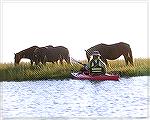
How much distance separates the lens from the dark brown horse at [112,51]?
5.95 metres

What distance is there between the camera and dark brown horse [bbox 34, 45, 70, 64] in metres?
6.04

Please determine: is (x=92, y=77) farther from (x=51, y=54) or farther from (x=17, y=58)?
(x=17, y=58)

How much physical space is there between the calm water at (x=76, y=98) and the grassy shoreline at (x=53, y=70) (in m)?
0.07

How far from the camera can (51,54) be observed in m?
6.29

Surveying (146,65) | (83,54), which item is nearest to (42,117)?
(83,54)

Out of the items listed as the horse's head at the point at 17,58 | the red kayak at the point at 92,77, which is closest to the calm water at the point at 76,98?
the red kayak at the point at 92,77

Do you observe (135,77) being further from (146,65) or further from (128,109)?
(128,109)

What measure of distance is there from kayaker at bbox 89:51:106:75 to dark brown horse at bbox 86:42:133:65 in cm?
5

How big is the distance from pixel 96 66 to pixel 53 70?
53 cm

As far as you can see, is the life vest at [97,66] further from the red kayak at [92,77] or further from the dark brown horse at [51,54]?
the dark brown horse at [51,54]

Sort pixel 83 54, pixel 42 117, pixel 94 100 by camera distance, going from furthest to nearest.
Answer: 1. pixel 83 54
2. pixel 94 100
3. pixel 42 117

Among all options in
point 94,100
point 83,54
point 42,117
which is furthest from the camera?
point 83,54

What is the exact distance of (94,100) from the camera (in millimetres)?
5578

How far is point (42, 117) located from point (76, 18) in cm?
125
